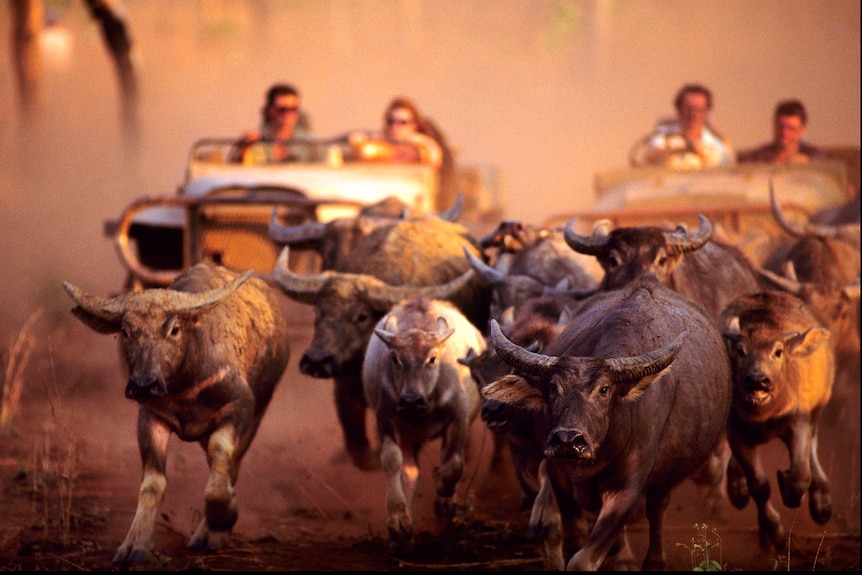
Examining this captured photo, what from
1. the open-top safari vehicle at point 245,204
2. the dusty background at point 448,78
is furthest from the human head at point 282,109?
the dusty background at point 448,78

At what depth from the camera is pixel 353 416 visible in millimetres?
9734

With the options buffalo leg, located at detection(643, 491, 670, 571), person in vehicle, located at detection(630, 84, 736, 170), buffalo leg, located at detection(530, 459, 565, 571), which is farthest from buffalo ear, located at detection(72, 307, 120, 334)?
person in vehicle, located at detection(630, 84, 736, 170)

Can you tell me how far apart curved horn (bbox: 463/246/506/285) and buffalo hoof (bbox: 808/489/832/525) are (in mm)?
2651

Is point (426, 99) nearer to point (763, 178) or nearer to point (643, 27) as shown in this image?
point (643, 27)

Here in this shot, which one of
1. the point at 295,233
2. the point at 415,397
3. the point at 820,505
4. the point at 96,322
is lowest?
the point at 820,505

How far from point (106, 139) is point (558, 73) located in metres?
11.4

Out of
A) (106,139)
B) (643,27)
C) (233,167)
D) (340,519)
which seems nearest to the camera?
(340,519)

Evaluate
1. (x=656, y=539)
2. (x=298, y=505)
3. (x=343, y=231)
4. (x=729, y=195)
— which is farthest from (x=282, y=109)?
(x=656, y=539)

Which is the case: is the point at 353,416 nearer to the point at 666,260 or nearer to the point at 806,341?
the point at 666,260

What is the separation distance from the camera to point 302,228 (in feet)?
37.1

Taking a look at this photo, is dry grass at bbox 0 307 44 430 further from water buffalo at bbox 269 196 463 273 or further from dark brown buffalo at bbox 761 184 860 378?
dark brown buffalo at bbox 761 184 860 378

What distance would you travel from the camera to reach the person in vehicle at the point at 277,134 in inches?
541

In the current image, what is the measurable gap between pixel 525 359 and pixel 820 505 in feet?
9.99

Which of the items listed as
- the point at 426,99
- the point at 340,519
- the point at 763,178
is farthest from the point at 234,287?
the point at 426,99
